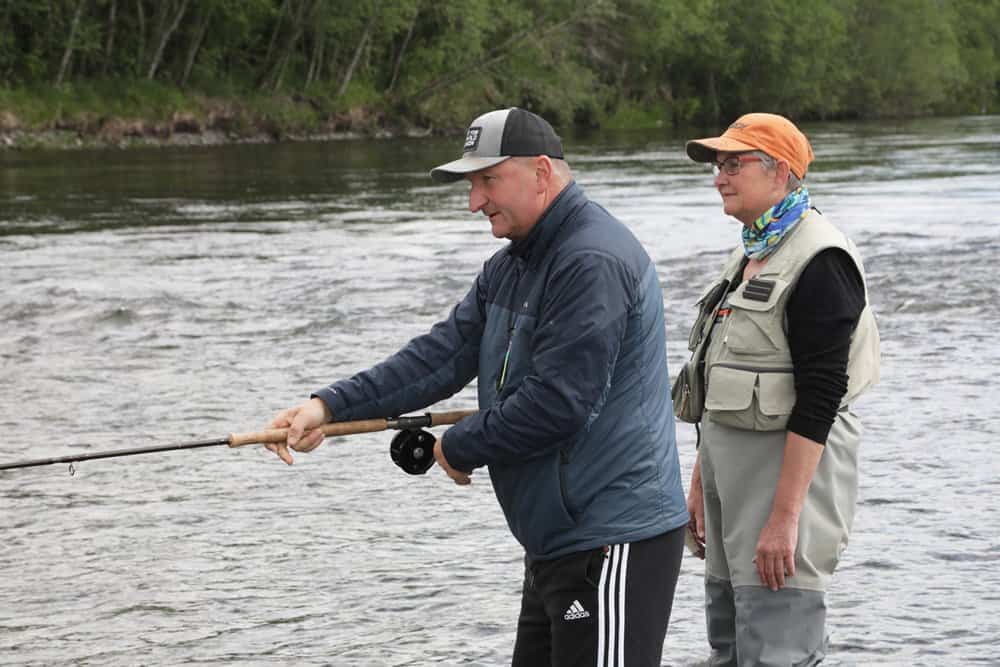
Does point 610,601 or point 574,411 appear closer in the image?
point 574,411

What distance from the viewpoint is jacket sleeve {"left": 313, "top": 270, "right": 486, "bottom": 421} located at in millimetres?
4023

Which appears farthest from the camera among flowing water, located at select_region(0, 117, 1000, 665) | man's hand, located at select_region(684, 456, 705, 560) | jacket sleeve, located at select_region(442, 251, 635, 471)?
flowing water, located at select_region(0, 117, 1000, 665)

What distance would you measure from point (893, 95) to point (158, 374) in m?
88.2

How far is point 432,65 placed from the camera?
6794 centimetres

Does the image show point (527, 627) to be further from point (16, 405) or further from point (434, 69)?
point (434, 69)

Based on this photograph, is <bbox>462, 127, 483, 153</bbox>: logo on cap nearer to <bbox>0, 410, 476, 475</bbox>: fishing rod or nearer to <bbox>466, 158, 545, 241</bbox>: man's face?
<bbox>466, 158, 545, 241</bbox>: man's face

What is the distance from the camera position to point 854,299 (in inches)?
158

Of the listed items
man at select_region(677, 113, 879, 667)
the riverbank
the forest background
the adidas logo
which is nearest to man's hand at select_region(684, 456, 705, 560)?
man at select_region(677, 113, 879, 667)

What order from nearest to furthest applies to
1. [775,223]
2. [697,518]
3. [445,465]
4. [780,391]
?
[445,465] < [780,391] < [775,223] < [697,518]

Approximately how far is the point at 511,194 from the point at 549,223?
0.34 feet

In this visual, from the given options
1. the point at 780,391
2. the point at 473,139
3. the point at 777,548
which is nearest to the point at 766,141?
the point at 780,391

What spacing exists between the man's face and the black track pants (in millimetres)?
734

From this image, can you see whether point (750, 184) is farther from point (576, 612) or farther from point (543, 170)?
point (576, 612)

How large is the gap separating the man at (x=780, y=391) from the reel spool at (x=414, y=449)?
721 mm
